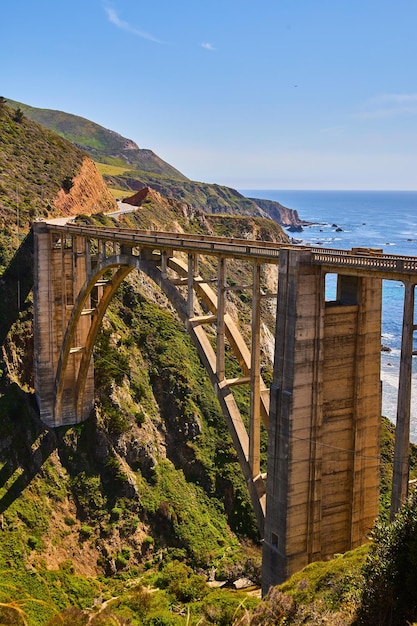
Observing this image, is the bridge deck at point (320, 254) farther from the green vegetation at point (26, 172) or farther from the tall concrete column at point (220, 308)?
the green vegetation at point (26, 172)

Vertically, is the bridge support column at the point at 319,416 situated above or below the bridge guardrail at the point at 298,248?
below

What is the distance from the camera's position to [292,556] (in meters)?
16.6

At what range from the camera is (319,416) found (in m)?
16.4

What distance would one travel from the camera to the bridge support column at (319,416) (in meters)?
16.0

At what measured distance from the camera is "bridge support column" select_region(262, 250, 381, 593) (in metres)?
16.0

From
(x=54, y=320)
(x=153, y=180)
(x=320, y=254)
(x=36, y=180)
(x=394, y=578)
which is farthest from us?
(x=153, y=180)

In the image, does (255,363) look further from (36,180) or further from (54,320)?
(36,180)

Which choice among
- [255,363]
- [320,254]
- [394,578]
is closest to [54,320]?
[255,363]

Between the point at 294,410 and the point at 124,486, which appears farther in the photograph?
the point at 124,486

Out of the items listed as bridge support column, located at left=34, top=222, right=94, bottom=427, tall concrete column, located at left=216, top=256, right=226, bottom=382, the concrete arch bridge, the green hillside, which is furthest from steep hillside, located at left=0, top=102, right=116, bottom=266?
the concrete arch bridge

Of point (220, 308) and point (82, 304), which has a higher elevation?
point (220, 308)

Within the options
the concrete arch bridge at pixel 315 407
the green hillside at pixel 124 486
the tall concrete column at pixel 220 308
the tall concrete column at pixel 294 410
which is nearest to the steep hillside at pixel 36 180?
the green hillside at pixel 124 486

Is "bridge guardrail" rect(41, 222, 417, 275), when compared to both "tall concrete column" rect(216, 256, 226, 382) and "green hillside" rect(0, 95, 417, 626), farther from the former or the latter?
"green hillside" rect(0, 95, 417, 626)

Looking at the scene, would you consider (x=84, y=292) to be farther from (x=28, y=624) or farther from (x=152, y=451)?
(x=28, y=624)
